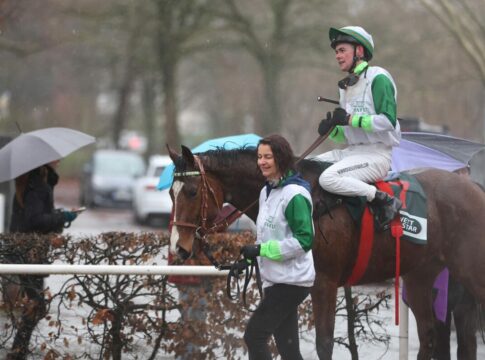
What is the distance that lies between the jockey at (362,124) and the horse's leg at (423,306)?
0.90 meters

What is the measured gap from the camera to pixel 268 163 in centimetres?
523

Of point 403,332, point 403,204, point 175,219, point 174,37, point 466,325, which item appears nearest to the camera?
point 175,219

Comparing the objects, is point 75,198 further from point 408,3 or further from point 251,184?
point 251,184

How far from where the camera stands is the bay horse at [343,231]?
575cm

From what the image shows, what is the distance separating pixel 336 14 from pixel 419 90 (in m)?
3.92

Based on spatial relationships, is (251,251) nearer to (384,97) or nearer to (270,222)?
(270,222)

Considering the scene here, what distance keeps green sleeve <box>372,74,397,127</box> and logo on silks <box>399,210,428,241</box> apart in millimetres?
699

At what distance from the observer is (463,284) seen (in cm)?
686

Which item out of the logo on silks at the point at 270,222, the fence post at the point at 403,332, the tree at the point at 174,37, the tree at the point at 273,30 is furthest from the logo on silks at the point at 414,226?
the tree at the point at 273,30

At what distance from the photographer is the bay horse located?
5.75 m

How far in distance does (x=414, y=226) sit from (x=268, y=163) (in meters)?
1.61

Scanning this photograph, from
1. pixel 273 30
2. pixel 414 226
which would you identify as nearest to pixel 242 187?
pixel 414 226

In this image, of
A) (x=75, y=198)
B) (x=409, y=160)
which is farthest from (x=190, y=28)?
(x=409, y=160)

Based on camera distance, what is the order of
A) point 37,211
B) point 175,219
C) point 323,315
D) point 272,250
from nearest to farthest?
point 272,250 → point 175,219 → point 323,315 → point 37,211
